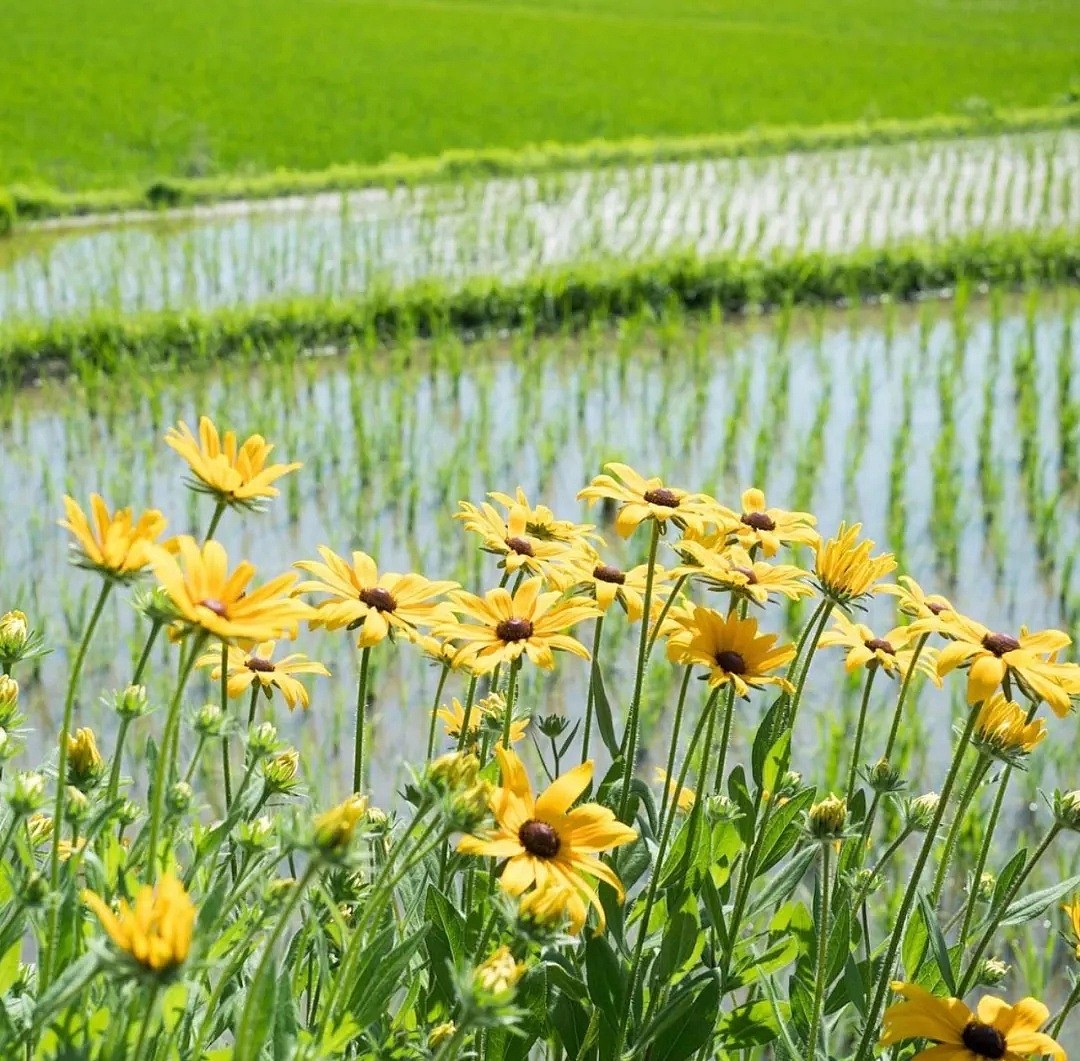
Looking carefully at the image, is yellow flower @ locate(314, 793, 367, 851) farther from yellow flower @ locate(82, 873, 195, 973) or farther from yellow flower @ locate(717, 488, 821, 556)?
yellow flower @ locate(717, 488, 821, 556)

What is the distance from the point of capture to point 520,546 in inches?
48.1

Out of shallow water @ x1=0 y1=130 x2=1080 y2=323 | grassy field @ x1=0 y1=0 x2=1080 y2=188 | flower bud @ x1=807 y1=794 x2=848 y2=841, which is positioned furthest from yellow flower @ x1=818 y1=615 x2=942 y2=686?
grassy field @ x1=0 y1=0 x2=1080 y2=188

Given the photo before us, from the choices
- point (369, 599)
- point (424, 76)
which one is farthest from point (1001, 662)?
point (424, 76)

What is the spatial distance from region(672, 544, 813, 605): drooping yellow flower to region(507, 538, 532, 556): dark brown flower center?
131 mm

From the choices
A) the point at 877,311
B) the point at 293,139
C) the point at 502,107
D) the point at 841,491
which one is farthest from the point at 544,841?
the point at 502,107

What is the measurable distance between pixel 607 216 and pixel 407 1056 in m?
6.31

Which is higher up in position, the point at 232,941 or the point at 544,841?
the point at 544,841

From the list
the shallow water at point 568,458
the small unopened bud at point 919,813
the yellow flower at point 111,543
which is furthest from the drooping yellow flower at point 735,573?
the shallow water at point 568,458

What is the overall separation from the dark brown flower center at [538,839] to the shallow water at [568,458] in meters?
1.30

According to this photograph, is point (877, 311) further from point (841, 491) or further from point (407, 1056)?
point (407, 1056)

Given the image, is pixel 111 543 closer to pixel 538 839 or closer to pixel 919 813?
pixel 538 839

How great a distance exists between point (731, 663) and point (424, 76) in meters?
12.0

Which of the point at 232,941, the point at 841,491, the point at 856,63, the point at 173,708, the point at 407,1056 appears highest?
the point at 856,63

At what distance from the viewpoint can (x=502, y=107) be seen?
10859 millimetres
